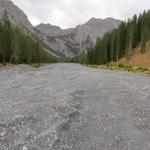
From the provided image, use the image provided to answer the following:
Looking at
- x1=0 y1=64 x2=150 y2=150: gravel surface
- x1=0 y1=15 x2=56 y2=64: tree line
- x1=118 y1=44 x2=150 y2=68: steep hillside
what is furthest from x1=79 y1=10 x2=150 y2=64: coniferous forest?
x1=0 y1=64 x2=150 y2=150: gravel surface

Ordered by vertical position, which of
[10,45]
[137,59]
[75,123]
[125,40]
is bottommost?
[75,123]

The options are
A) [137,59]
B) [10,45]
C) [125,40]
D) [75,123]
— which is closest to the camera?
[75,123]

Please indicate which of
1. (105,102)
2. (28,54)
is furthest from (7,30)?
(105,102)

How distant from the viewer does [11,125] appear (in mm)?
11406

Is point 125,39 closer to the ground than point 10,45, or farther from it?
farther from it

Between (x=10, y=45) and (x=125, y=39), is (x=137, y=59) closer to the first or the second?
(x=125, y=39)

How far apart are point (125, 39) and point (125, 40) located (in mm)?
497

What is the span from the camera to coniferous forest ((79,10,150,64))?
98.2 metres

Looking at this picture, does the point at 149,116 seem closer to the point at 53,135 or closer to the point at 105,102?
the point at 105,102

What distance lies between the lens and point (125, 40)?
104m

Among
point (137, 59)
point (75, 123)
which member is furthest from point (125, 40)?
point (75, 123)

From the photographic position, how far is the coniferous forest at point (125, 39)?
322ft

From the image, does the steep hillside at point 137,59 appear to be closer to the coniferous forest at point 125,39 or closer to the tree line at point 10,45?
the coniferous forest at point 125,39

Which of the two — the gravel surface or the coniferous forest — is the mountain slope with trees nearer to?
the coniferous forest
